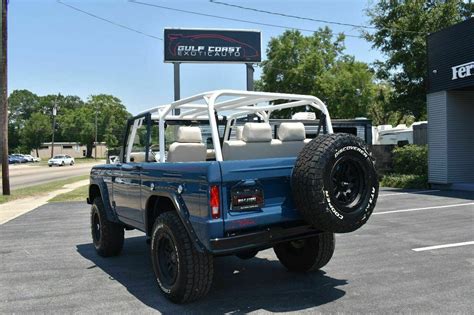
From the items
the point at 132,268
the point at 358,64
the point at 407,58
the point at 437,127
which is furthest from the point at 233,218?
the point at 358,64

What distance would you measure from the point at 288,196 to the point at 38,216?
383 inches

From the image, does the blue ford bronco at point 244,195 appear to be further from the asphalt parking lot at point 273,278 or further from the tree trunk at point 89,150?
the tree trunk at point 89,150

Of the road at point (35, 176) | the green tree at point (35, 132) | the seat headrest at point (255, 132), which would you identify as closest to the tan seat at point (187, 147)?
the seat headrest at point (255, 132)

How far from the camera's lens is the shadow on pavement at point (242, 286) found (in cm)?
457

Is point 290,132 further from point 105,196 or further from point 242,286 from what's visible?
point 105,196

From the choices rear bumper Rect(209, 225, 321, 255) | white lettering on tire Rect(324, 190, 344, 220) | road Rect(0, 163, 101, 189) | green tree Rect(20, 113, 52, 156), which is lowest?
road Rect(0, 163, 101, 189)

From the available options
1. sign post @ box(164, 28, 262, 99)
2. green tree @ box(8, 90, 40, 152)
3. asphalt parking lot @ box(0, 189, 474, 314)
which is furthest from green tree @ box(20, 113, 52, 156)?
asphalt parking lot @ box(0, 189, 474, 314)

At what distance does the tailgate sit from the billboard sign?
21.4 m

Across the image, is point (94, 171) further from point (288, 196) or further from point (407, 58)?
point (407, 58)

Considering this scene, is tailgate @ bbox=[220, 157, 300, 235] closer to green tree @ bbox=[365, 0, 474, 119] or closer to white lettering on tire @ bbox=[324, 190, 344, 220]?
white lettering on tire @ bbox=[324, 190, 344, 220]

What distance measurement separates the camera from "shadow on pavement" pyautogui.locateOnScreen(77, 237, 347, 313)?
15.0 ft

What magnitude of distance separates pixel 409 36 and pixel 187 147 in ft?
61.4

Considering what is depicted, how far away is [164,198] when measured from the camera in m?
5.04

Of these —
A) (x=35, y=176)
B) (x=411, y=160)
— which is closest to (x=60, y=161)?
(x=35, y=176)
